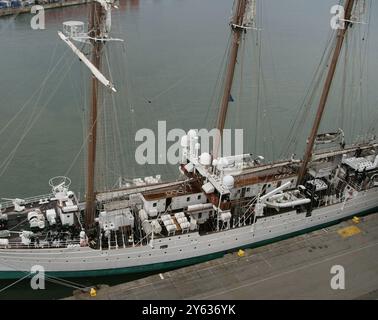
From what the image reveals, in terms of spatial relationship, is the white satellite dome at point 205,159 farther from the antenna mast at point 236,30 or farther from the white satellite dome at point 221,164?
the antenna mast at point 236,30

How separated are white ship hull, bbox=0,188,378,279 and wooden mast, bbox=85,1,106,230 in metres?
2.01

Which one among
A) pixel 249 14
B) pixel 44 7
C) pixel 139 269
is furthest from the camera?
pixel 44 7

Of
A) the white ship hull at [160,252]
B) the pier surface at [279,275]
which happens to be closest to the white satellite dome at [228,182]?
the white ship hull at [160,252]

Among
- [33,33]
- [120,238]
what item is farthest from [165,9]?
[120,238]

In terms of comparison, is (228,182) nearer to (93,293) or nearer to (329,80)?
(93,293)

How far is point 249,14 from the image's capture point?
933 inches

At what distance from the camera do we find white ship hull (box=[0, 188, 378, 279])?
2164 centimetres

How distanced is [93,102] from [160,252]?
26.8 feet

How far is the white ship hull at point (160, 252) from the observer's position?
2164 cm

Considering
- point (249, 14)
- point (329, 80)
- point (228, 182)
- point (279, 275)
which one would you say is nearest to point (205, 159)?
point (228, 182)

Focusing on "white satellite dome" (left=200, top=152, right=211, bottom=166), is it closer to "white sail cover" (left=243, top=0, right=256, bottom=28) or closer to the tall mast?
the tall mast

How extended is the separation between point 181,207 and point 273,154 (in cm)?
1128
